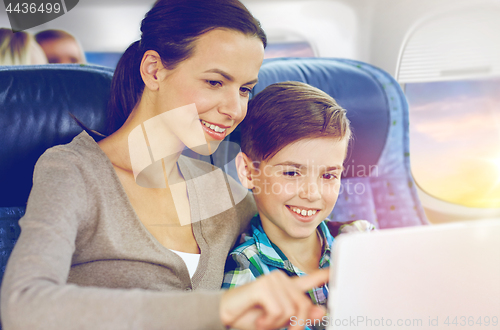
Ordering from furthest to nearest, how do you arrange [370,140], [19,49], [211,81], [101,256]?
Result: [19,49]
[370,140]
[211,81]
[101,256]

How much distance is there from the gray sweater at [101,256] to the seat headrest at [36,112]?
168 millimetres

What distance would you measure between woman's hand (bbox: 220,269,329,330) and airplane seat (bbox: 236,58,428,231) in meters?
0.73

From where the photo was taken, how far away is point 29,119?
88cm

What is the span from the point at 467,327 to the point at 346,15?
146 cm

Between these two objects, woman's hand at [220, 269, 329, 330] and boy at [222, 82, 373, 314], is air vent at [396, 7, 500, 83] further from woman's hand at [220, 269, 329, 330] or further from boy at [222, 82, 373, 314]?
woman's hand at [220, 269, 329, 330]

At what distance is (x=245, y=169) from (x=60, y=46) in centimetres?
110

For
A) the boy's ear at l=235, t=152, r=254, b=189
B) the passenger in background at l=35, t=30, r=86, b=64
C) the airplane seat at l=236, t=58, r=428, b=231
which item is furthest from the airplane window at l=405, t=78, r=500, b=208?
the passenger in background at l=35, t=30, r=86, b=64

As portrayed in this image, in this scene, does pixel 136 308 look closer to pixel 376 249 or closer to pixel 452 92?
pixel 376 249

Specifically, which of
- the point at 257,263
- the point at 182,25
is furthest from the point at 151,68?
the point at 257,263

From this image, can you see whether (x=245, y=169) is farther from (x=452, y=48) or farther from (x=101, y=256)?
(x=452, y=48)

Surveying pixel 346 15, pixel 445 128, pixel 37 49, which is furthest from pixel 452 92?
pixel 37 49

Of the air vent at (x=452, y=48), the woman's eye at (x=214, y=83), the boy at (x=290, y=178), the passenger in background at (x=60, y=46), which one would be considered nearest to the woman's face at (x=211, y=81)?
the woman's eye at (x=214, y=83)

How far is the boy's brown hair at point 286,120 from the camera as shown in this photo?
0.89 m

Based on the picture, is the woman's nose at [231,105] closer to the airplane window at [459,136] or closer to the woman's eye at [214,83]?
the woman's eye at [214,83]
